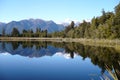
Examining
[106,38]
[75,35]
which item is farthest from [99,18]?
[75,35]

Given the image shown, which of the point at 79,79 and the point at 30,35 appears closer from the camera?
the point at 79,79

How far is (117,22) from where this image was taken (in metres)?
69.1

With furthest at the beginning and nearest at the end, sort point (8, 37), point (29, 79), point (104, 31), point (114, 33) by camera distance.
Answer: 1. point (8, 37)
2. point (104, 31)
3. point (114, 33)
4. point (29, 79)

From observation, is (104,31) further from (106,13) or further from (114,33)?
(106,13)

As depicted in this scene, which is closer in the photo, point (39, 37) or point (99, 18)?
point (99, 18)

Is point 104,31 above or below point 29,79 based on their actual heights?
above

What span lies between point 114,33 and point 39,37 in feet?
346

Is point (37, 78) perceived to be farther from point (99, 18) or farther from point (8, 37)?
point (8, 37)

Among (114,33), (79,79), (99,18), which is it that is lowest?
(79,79)

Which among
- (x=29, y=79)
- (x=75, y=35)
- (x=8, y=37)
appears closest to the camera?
(x=29, y=79)

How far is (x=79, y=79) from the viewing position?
2052cm

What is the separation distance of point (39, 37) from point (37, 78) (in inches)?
5854

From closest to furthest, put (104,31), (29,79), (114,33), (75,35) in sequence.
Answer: (29,79) → (114,33) → (104,31) → (75,35)

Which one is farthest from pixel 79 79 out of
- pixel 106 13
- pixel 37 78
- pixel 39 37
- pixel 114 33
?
pixel 39 37
